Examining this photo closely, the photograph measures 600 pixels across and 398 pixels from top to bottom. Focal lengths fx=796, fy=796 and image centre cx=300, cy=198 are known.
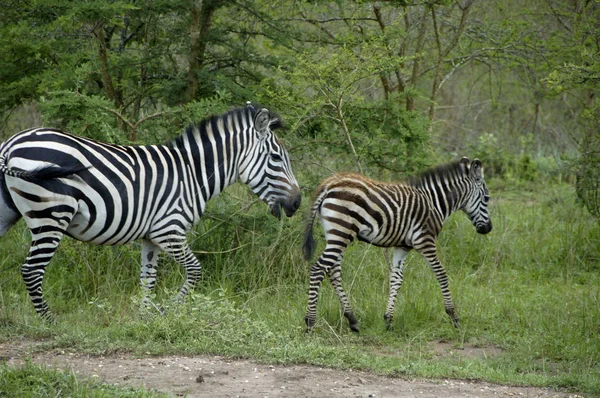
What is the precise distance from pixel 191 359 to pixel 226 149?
2887 millimetres

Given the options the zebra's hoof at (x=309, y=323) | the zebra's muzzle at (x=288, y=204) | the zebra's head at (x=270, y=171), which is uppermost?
the zebra's head at (x=270, y=171)

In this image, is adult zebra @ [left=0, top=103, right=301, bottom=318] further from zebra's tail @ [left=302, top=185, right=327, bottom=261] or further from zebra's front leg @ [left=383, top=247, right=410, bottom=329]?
zebra's front leg @ [left=383, top=247, right=410, bottom=329]

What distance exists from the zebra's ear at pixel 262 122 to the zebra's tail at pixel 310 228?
108cm

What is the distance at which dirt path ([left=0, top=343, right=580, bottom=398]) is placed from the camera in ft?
17.6

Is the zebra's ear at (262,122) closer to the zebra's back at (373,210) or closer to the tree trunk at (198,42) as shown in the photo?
the zebra's back at (373,210)

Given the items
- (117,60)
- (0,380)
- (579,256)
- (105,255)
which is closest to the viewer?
(0,380)

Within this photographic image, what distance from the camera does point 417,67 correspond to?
11617 millimetres

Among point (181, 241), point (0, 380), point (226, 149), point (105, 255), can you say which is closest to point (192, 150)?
point (226, 149)

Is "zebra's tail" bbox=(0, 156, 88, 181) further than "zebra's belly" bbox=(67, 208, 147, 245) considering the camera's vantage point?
No

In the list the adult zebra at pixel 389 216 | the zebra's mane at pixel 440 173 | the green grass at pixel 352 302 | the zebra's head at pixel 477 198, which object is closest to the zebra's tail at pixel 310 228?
the adult zebra at pixel 389 216

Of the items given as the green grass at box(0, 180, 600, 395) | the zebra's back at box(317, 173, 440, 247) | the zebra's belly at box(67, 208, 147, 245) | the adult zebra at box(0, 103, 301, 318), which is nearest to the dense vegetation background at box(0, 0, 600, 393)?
the green grass at box(0, 180, 600, 395)

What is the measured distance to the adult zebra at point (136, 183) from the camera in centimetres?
707

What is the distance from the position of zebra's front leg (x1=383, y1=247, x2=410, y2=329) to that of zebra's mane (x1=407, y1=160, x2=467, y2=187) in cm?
78

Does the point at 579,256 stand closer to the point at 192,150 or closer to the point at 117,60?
the point at 192,150
